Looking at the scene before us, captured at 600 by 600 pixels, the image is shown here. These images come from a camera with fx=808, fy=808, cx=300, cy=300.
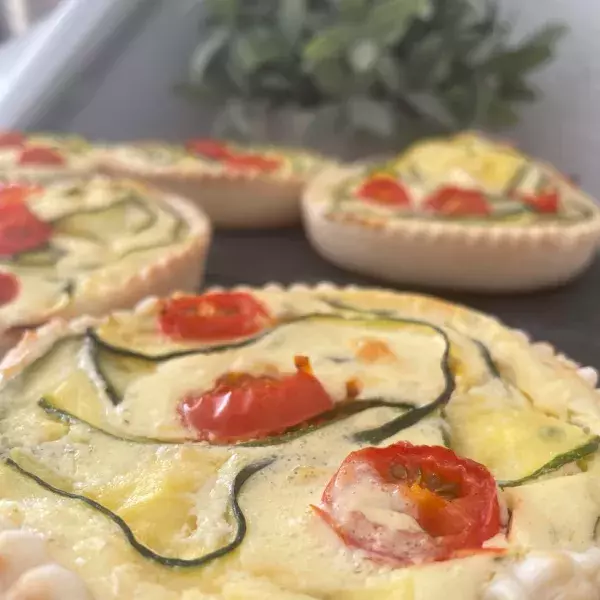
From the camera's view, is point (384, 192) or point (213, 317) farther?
point (384, 192)

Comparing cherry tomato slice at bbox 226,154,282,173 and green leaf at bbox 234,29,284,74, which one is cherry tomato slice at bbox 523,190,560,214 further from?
green leaf at bbox 234,29,284,74

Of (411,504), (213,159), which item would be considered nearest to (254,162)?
(213,159)

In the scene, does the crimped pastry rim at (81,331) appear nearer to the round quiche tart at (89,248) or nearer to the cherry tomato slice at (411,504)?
the round quiche tart at (89,248)

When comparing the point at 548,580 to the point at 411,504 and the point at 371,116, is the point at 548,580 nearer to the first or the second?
the point at 411,504

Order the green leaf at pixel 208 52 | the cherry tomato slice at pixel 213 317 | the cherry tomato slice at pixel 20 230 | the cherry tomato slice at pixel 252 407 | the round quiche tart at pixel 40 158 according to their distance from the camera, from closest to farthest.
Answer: the cherry tomato slice at pixel 252 407 → the cherry tomato slice at pixel 213 317 → the cherry tomato slice at pixel 20 230 → the round quiche tart at pixel 40 158 → the green leaf at pixel 208 52

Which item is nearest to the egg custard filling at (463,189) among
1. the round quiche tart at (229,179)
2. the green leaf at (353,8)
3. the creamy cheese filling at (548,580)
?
the round quiche tart at (229,179)

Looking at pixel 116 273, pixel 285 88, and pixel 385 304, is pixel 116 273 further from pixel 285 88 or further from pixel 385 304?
pixel 285 88
